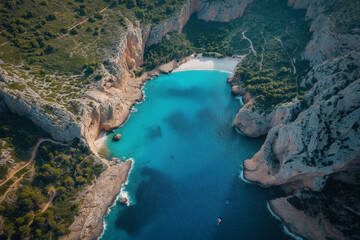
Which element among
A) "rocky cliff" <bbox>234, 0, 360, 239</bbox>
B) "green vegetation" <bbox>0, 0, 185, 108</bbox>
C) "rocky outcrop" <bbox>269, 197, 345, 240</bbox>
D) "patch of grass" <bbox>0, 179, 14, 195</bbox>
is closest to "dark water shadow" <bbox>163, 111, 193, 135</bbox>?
"rocky cliff" <bbox>234, 0, 360, 239</bbox>

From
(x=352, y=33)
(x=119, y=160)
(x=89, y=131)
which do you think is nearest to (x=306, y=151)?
(x=352, y=33)

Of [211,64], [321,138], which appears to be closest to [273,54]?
[211,64]

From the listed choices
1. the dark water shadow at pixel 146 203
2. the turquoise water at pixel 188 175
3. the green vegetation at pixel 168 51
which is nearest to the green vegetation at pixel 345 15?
the turquoise water at pixel 188 175

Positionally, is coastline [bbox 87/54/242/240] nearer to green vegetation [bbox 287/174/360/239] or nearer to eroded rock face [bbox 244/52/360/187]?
eroded rock face [bbox 244/52/360/187]

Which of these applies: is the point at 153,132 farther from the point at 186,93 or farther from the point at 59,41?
the point at 59,41

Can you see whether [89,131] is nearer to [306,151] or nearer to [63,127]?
[63,127]

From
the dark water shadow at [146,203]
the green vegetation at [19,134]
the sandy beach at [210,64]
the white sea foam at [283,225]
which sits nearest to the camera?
the white sea foam at [283,225]

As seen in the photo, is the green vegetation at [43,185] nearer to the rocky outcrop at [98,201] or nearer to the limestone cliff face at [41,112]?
the rocky outcrop at [98,201]
